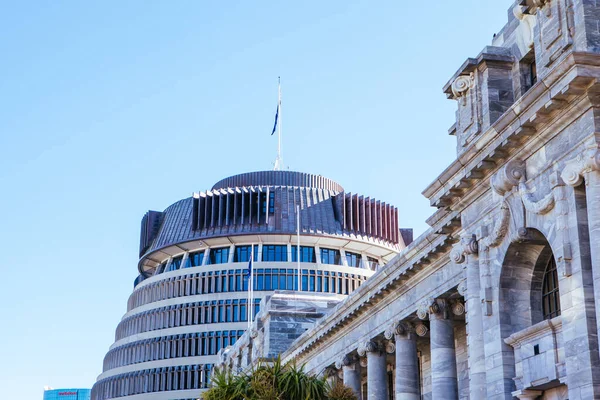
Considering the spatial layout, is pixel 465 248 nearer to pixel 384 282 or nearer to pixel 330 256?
pixel 384 282

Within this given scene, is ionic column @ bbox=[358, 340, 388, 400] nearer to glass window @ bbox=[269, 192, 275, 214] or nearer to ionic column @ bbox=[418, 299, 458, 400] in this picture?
ionic column @ bbox=[418, 299, 458, 400]

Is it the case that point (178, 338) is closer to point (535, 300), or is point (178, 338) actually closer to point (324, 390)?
point (324, 390)

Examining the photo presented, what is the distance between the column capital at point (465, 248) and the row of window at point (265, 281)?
97338 mm

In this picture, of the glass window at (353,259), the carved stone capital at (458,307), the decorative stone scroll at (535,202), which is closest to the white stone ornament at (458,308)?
the carved stone capital at (458,307)

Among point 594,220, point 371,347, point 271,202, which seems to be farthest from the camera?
point 271,202

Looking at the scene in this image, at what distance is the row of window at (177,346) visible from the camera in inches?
5192

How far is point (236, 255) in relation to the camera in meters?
138

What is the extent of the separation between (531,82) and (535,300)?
25.1 feet

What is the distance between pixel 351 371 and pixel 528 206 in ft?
91.2

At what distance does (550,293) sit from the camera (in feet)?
98.8

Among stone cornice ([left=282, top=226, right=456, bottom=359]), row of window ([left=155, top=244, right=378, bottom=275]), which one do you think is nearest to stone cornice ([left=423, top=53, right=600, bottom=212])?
stone cornice ([left=282, top=226, right=456, bottom=359])

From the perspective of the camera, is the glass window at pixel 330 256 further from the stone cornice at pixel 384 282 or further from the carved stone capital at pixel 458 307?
the carved stone capital at pixel 458 307

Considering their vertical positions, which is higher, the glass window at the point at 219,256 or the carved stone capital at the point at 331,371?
the glass window at the point at 219,256

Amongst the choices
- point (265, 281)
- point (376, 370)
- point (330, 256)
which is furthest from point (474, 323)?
point (330, 256)
